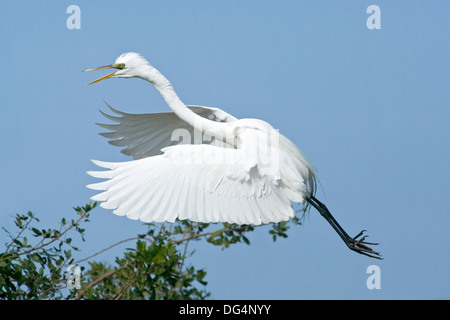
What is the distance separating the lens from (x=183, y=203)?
469cm

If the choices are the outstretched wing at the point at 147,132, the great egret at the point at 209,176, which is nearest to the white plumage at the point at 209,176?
the great egret at the point at 209,176

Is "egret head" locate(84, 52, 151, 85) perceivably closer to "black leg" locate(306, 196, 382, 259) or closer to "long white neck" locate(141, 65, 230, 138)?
"long white neck" locate(141, 65, 230, 138)

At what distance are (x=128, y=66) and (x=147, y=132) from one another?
2.42 feet

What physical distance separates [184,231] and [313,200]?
138 cm

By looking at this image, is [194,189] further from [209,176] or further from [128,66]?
[128,66]

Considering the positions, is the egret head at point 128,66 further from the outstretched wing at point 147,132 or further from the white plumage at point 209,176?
the outstretched wing at point 147,132

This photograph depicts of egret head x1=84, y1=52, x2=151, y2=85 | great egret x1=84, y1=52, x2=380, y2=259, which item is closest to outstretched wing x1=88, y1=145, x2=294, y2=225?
great egret x1=84, y1=52, x2=380, y2=259

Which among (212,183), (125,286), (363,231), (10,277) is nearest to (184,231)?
(212,183)

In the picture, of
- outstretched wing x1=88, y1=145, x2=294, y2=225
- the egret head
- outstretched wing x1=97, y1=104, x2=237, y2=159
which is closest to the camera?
outstretched wing x1=88, y1=145, x2=294, y2=225

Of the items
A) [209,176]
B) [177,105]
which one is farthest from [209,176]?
[177,105]

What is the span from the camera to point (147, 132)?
20.8 ft

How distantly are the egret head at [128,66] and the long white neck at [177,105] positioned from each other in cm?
6

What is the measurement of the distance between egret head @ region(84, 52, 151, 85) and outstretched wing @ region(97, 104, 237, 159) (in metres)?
0.47

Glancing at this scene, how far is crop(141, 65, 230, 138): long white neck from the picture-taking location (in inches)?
232
